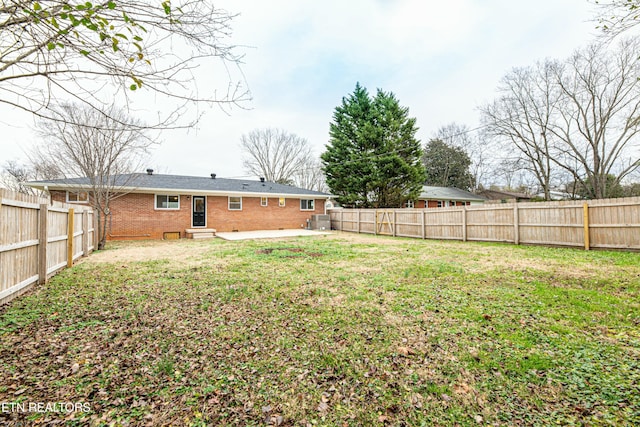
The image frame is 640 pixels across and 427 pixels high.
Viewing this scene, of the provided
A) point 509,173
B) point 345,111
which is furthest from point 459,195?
point 345,111

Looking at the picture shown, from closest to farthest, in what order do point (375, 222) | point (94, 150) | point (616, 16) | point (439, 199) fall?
point (616, 16), point (94, 150), point (375, 222), point (439, 199)

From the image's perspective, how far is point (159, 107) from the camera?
9.39ft

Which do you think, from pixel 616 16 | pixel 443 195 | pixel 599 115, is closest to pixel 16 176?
pixel 616 16

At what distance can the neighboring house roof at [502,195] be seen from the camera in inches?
1292

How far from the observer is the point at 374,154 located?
21.0m

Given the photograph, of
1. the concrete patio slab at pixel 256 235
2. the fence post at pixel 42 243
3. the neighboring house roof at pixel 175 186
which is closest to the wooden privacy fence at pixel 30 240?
the fence post at pixel 42 243

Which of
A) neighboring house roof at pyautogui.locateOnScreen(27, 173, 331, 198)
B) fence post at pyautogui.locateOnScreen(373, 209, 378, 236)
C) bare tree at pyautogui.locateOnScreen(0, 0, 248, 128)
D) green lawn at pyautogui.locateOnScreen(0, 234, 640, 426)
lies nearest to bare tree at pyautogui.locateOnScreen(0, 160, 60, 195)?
neighboring house roof at pyautogui.locateOnScreen(27, 173, 331, 198)

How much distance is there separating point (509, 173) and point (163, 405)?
27944mm

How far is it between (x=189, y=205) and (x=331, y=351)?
48.2 ft

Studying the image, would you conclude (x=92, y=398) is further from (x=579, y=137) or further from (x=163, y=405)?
(x=579, y=137)

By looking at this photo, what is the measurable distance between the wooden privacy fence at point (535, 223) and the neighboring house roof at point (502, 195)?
25.9 metres

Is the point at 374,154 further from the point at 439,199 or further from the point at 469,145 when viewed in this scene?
the point at 469,145

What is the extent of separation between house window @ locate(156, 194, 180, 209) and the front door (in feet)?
3.02

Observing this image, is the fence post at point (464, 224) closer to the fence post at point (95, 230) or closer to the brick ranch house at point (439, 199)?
the brick ranch house at point (439, 199)
